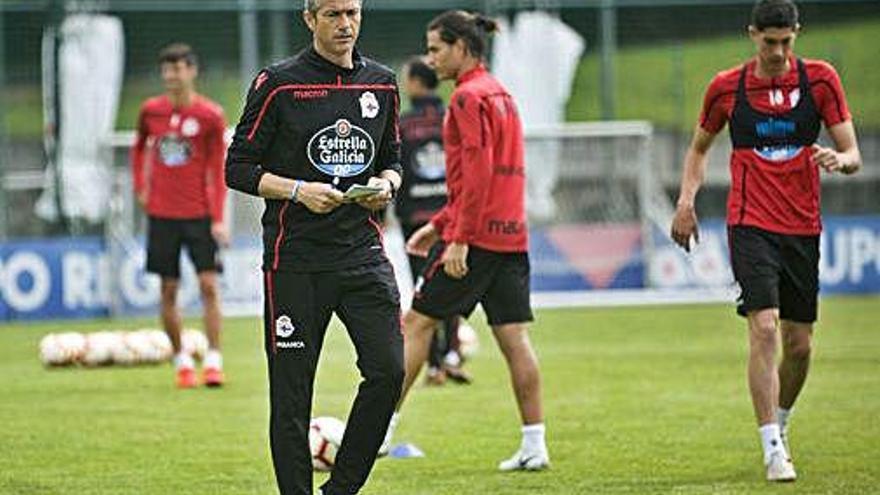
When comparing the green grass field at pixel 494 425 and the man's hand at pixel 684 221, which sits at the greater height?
the man's hand at pixel 684 221

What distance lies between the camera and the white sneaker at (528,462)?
10.8 metres

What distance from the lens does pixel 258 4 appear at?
2689 cm

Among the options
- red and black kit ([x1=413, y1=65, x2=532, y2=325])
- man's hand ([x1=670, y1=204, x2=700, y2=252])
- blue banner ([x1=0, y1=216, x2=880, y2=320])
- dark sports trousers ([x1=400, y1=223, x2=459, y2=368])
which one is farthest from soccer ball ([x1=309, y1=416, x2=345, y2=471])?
blue banner ([x1=0, y1=216, x2=880, y2=320])

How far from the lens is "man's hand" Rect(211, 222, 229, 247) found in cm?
1582

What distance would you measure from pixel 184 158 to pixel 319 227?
778 centimetres

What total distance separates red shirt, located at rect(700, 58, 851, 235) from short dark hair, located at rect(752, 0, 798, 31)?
0.92 ft

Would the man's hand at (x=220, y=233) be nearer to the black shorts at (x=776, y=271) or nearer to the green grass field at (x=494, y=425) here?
the green grass field at (x=494, y=425)

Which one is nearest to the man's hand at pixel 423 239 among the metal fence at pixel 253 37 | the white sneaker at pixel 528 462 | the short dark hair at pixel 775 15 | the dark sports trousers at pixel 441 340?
the white sneaker at pixel 528 462

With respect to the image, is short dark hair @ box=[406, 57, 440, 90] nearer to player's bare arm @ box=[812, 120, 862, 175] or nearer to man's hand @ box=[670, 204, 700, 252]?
man's hand @ box=[670, 204, 700, 252]

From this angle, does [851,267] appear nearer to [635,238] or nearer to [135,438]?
[635,238]

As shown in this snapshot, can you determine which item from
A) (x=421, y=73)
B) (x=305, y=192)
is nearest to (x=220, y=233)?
(x=421, y=73)

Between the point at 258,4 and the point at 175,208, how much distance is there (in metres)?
11.2

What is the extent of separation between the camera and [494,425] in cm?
1298

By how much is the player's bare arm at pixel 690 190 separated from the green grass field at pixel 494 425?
1197 mm
